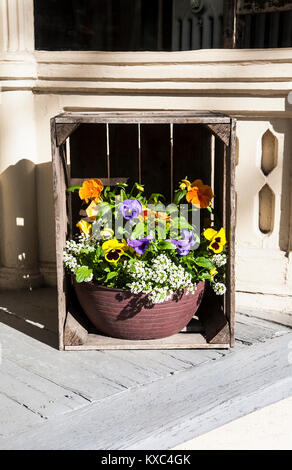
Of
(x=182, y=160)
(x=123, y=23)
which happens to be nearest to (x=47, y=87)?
(x=182, y=160)

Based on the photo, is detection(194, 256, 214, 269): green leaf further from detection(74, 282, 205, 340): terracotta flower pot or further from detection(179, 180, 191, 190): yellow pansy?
detection(179, 180, 191, 190): yellow pansy

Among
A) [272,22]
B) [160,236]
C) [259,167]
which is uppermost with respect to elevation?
[272,22]

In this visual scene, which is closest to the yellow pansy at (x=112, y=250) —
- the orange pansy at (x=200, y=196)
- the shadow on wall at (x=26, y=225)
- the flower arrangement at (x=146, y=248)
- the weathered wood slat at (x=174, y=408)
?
the flower arrangement at (x=146, y=248)

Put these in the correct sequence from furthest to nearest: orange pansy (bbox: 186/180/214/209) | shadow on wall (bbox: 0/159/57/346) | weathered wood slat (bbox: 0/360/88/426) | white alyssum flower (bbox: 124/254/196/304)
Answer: shadow on wall (bbox: 0/159/57/346) → orange pansy (bbox: 186/180/214/209) → white alyssum flower (bbox: 124/254/196/304) → weathered wood slat (bbox: 0/360/88/426)

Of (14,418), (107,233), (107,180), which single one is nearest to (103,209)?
(107,233)

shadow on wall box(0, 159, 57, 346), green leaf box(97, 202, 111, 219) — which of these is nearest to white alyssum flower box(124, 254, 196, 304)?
green leaf box(97, 202, 111, 219)

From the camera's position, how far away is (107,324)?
2.73m

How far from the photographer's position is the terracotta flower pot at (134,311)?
265cm

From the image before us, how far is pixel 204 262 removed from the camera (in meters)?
2.69

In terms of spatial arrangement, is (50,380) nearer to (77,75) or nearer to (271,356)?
(271,356)

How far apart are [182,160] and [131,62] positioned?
60 centimetres

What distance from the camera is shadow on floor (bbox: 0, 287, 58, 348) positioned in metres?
2.91

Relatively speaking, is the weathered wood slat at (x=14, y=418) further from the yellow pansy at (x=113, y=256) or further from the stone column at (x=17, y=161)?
the stone column at (x=17, y=161)

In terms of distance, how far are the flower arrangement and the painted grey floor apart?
1.05 ft
